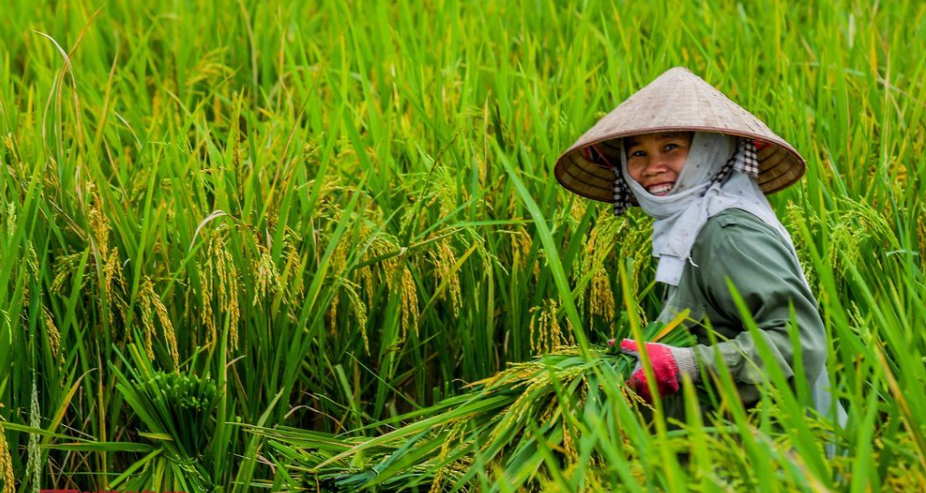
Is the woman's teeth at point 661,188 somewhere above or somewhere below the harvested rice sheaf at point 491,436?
above

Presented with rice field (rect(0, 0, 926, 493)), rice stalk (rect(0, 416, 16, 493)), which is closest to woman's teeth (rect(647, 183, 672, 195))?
rice field (rect(0, 0, 926, 493))

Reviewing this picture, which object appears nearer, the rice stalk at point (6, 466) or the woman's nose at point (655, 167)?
the rice stalk at point (6, 466)

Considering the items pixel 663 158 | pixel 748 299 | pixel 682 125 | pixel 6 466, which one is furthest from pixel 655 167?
pixel 6 466

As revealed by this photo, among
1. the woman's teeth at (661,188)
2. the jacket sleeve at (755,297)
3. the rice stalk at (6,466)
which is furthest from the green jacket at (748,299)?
the rice stalk at (6,466)

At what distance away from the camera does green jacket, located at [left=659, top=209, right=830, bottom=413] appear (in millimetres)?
1814

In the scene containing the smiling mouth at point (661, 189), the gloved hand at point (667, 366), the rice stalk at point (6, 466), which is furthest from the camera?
the smiling mouth at point (661, 189)

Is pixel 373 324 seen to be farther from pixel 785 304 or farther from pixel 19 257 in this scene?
pixel 785 304

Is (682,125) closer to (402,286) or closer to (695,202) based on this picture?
(695,202)

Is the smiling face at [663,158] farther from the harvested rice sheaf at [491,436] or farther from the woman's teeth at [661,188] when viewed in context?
the harvested rice sheaf at [491,436]

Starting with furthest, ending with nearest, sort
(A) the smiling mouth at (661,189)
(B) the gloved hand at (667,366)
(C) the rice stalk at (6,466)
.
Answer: (A) the smiling mouth at (661,189) < (C) the rice stalk at (6,466) < (B) the gloved hand at (667,366)

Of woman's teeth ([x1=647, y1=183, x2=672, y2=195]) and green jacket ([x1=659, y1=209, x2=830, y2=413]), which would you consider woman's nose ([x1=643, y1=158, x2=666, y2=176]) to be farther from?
green jacket ([x1=659, y1=209, x2=830, y2=413])

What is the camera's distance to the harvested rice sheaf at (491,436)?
1.87 metres

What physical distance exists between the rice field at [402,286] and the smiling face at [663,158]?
0.79 feet

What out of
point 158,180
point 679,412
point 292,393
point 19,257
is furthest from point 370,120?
point 679,412
